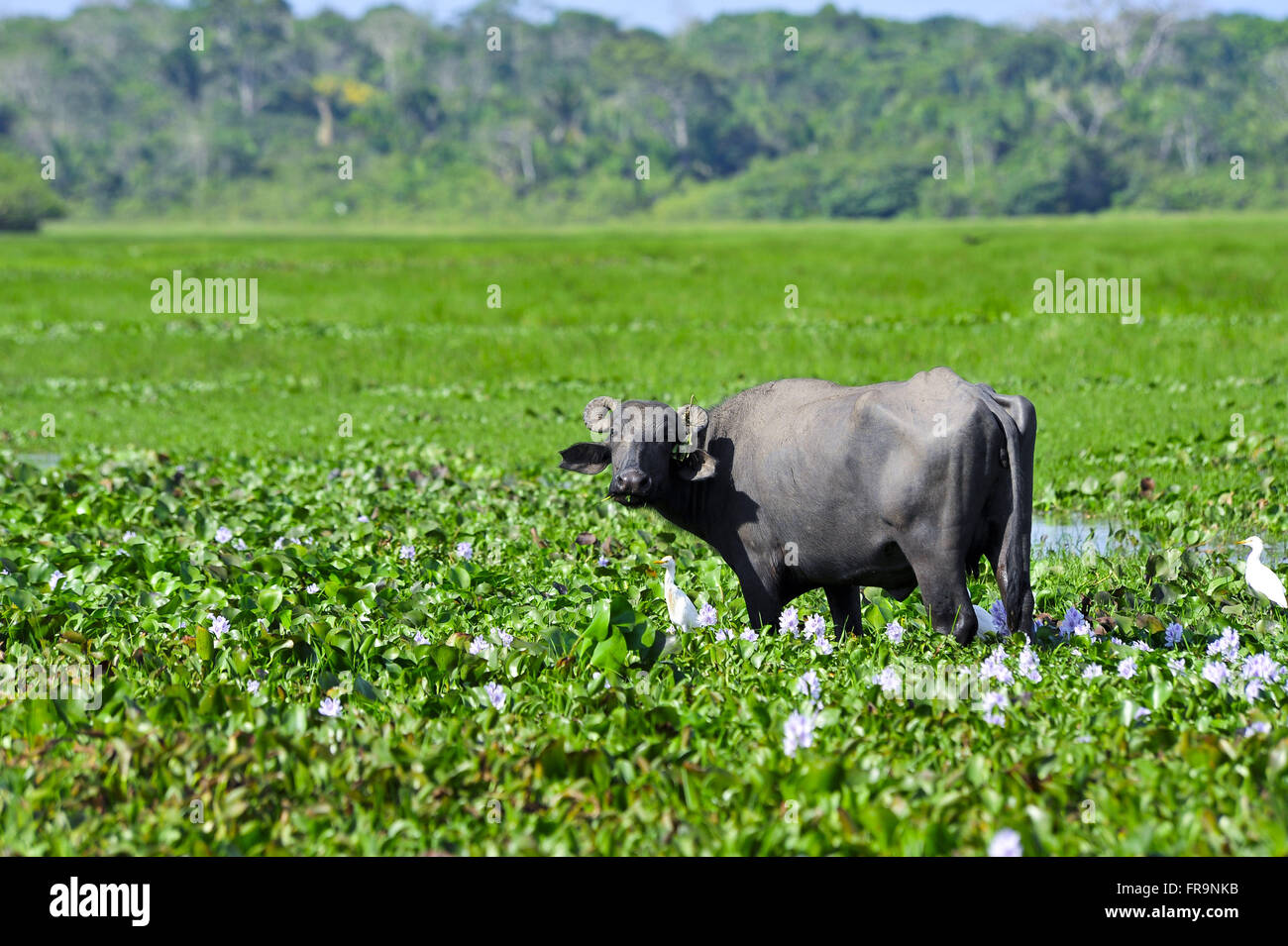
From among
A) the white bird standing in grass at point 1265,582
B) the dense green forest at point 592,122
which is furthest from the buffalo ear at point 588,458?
the dense green forest at point 592,122

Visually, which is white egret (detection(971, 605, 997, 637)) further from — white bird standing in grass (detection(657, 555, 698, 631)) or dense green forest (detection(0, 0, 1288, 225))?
dense green forest (detection(0, 0, 1288, 225))

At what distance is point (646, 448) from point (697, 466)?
312 mm

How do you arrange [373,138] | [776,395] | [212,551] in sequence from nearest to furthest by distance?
[776,395] < [212,551] < [373,138]

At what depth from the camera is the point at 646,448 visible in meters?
6.41

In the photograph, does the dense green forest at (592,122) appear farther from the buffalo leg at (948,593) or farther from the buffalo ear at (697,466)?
the buffalo leg at (948,593)

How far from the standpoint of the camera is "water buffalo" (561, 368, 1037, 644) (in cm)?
576

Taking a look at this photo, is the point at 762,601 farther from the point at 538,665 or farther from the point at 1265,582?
the point at 1265,582

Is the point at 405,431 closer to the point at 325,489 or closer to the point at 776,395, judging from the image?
the point at 325,489

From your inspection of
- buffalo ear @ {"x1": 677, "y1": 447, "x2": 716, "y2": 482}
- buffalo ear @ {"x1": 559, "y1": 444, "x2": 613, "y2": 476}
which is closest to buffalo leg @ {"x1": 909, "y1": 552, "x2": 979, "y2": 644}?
buffalo ear @ {"x1": 677, "y1": 447, "x2": 716, "y2": 482}

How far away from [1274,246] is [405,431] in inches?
1054

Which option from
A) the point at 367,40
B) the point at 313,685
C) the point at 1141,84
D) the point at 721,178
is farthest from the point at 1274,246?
the point at 367,40

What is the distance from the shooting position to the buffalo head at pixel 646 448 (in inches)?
250

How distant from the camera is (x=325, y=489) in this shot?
11375 mm

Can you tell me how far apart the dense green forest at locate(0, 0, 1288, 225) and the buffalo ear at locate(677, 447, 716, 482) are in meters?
83.0
